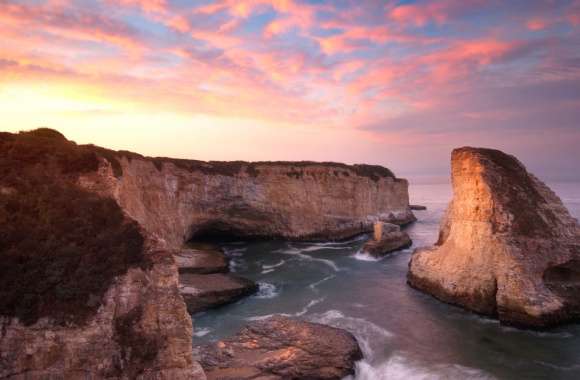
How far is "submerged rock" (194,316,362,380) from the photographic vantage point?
14375 mm

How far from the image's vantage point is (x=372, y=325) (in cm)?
2080

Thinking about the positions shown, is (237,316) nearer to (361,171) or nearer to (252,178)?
(252,178)

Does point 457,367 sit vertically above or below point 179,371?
below

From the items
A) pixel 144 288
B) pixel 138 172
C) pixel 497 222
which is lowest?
pixel 144 288

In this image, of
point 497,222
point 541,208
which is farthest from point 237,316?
point 541,208

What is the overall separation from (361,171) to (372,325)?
43077 mm

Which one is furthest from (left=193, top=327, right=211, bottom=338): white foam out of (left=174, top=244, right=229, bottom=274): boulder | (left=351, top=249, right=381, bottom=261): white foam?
(left=351, top=249, right=381, bottom=261): white foam

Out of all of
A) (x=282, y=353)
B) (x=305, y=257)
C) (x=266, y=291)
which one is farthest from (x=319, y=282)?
(x=282, y=353)

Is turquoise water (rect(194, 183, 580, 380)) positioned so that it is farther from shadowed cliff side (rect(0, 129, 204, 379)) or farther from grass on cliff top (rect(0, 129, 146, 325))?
grass on cliff top (rect(0, 129, 146, 325))

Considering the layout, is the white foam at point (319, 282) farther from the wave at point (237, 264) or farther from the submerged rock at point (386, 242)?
the submerged rock at point (386, 242)

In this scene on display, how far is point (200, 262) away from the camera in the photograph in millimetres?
31969

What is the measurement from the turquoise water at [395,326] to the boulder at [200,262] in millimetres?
2197

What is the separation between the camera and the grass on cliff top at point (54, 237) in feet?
34.0

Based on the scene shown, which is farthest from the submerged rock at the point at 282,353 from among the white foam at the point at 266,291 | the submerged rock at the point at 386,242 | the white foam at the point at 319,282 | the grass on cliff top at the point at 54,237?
the submerged rock at the point at 386,242
